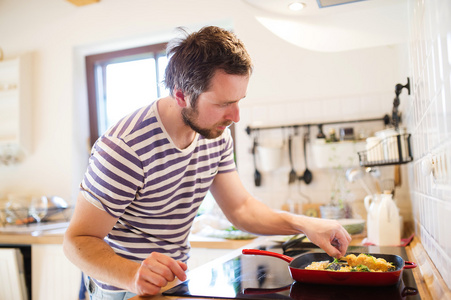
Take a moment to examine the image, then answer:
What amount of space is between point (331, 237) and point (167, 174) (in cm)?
46

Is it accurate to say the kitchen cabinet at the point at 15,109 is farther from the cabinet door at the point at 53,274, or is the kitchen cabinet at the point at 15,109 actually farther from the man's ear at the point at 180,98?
the man's ear at the point at 180,98

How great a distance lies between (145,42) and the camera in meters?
2.98

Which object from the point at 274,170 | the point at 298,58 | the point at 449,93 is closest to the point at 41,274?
the point at 274,170

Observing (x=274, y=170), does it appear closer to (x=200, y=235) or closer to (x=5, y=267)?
(x=200, y=235)

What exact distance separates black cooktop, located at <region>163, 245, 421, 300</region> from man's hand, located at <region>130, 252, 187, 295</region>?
80 millimetres

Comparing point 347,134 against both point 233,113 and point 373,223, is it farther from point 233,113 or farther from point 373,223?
point 233,113

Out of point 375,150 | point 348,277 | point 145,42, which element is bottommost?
point 348,277

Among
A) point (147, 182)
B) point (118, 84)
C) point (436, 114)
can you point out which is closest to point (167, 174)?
point (147, 182)

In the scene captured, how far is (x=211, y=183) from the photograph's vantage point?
1.46 metres

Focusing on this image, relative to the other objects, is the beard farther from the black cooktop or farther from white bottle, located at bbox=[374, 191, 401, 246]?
white bottle, located at bbox=[374, 191, 401, 246]

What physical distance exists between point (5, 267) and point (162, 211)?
159 cm

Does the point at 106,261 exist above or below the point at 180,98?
below

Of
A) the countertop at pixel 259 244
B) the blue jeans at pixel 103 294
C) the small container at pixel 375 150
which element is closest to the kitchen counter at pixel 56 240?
the countertop at pixel 259 244

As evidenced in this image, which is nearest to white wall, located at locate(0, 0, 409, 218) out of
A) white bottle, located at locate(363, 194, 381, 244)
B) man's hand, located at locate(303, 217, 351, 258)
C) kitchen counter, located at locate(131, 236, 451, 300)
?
white bottle, located at locate(363, 194, 381, 244)
